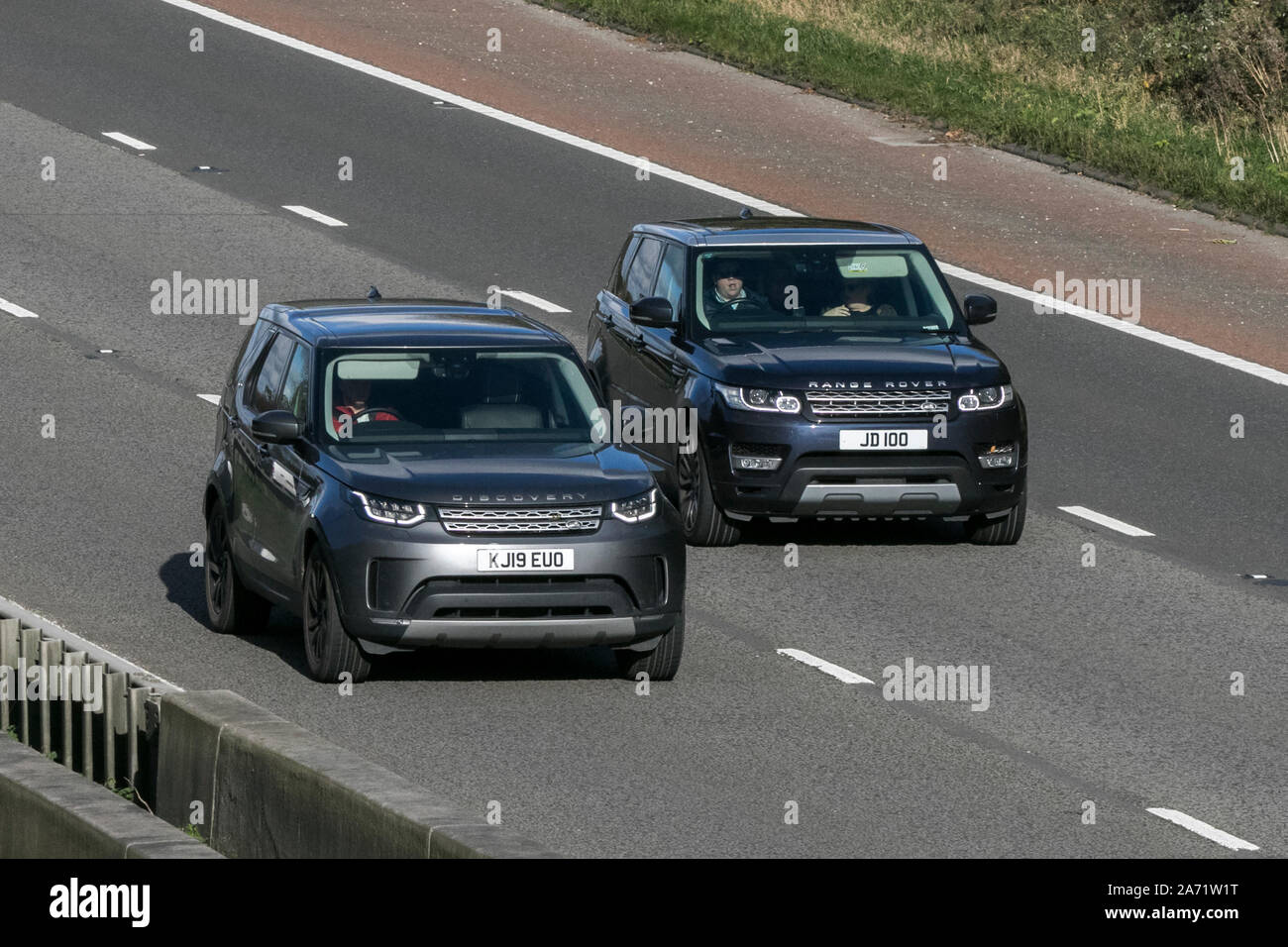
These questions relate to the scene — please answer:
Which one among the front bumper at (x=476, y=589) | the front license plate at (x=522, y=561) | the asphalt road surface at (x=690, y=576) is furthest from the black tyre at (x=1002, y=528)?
the front license plate at (x=522, y=561)

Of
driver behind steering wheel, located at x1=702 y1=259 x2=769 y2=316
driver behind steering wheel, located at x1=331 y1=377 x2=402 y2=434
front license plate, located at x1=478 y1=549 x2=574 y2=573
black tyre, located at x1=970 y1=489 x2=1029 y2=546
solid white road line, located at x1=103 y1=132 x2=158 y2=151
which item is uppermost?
driver behind steering wheel, located at x1=331 y1=377 x2=402 y2=434

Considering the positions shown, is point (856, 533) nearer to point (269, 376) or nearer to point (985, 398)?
point (985, 398)

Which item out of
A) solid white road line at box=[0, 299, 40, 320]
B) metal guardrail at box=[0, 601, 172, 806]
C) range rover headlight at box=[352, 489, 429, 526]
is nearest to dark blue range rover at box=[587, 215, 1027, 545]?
range rover headlight at box=[352, 489, 429, 526]

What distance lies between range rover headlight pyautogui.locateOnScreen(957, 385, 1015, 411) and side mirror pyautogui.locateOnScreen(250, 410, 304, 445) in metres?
4.54

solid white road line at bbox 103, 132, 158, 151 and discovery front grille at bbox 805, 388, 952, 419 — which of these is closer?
discovery front grille at bbox 805, 388, 952, 419

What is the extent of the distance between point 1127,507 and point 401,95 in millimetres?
15370

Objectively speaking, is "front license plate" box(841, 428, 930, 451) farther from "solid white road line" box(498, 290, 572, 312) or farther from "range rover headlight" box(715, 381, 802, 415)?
"solid white road line" box(498, 290, 572, 312)

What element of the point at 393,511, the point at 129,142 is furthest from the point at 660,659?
the point at 129,142

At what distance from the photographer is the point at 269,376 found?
1414 cm

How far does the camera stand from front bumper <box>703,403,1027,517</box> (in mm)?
15688

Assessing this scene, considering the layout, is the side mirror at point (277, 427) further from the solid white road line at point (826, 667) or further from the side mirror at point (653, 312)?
the side mirror at point (653, 312)

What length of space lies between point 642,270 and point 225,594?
5064 mm
